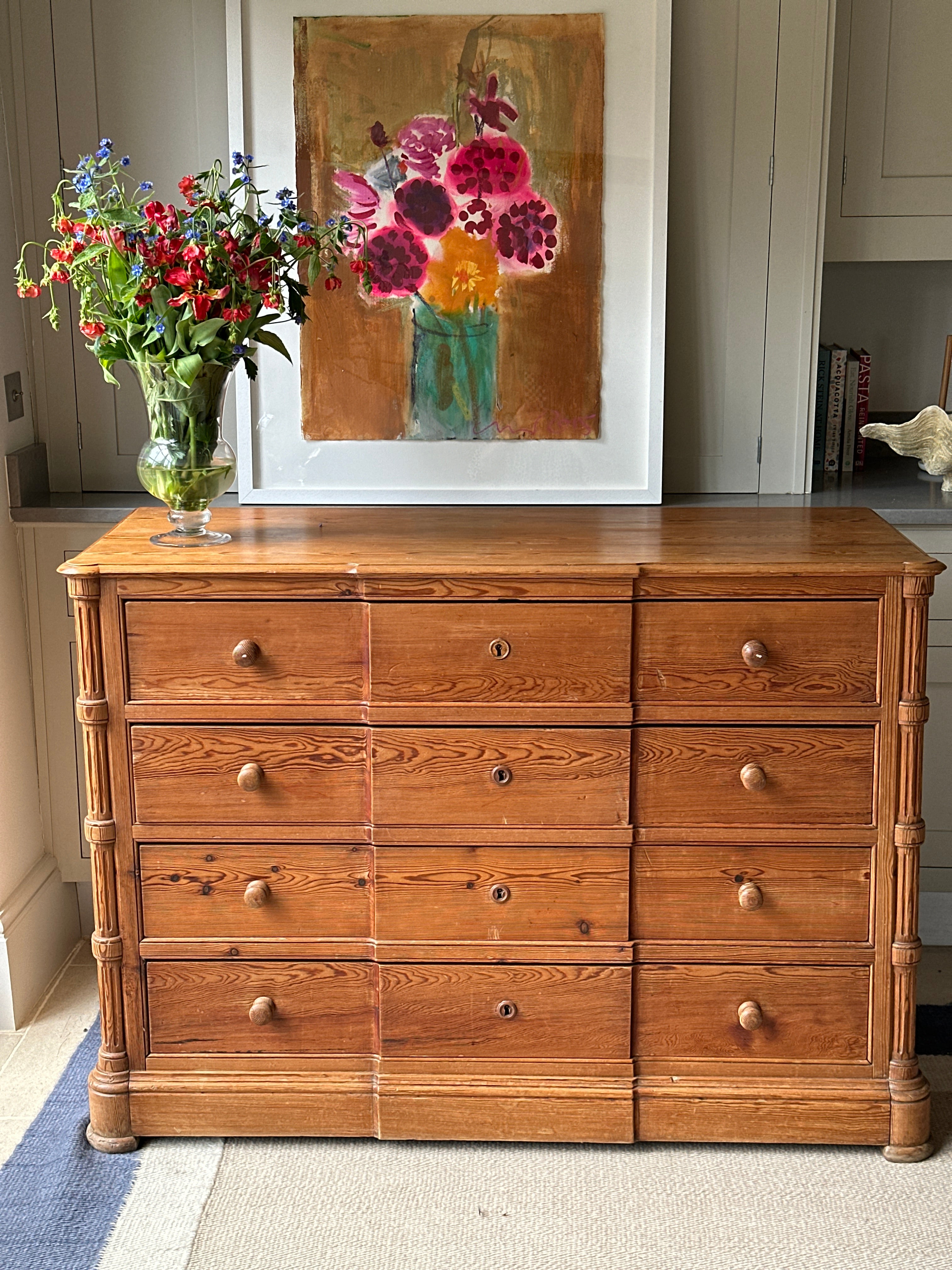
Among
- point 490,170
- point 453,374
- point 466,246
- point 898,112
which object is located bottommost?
point 453,374

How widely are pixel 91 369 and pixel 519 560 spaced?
3.87 ft

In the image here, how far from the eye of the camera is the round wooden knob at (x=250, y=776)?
209 centimetres

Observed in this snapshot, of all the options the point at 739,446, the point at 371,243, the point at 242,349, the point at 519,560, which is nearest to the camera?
the point at 519,560

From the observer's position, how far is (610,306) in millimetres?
2559

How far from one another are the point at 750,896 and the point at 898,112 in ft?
5.21

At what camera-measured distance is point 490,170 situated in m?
2.51

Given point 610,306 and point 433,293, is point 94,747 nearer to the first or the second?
point 433,293

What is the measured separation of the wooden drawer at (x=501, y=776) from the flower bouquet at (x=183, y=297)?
49cm

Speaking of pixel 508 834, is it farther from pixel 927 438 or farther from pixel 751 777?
pixel 927 438

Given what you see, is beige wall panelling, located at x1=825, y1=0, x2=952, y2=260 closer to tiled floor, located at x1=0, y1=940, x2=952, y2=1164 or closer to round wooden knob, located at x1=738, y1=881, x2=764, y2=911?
round wooden knob, located at x1=738, y1=881, x2=764, y2=911

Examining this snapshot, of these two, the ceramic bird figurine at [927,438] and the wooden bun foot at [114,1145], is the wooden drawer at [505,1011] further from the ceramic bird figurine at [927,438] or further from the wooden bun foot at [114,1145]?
the ceramic bird figurine at [927,438]

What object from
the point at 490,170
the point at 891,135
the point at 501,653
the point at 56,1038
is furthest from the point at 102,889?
the point at 891,135

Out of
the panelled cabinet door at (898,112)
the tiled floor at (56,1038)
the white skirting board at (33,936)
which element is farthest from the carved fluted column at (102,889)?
the panelled cabinet door at (898,112)

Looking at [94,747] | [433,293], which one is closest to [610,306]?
[433,293]
